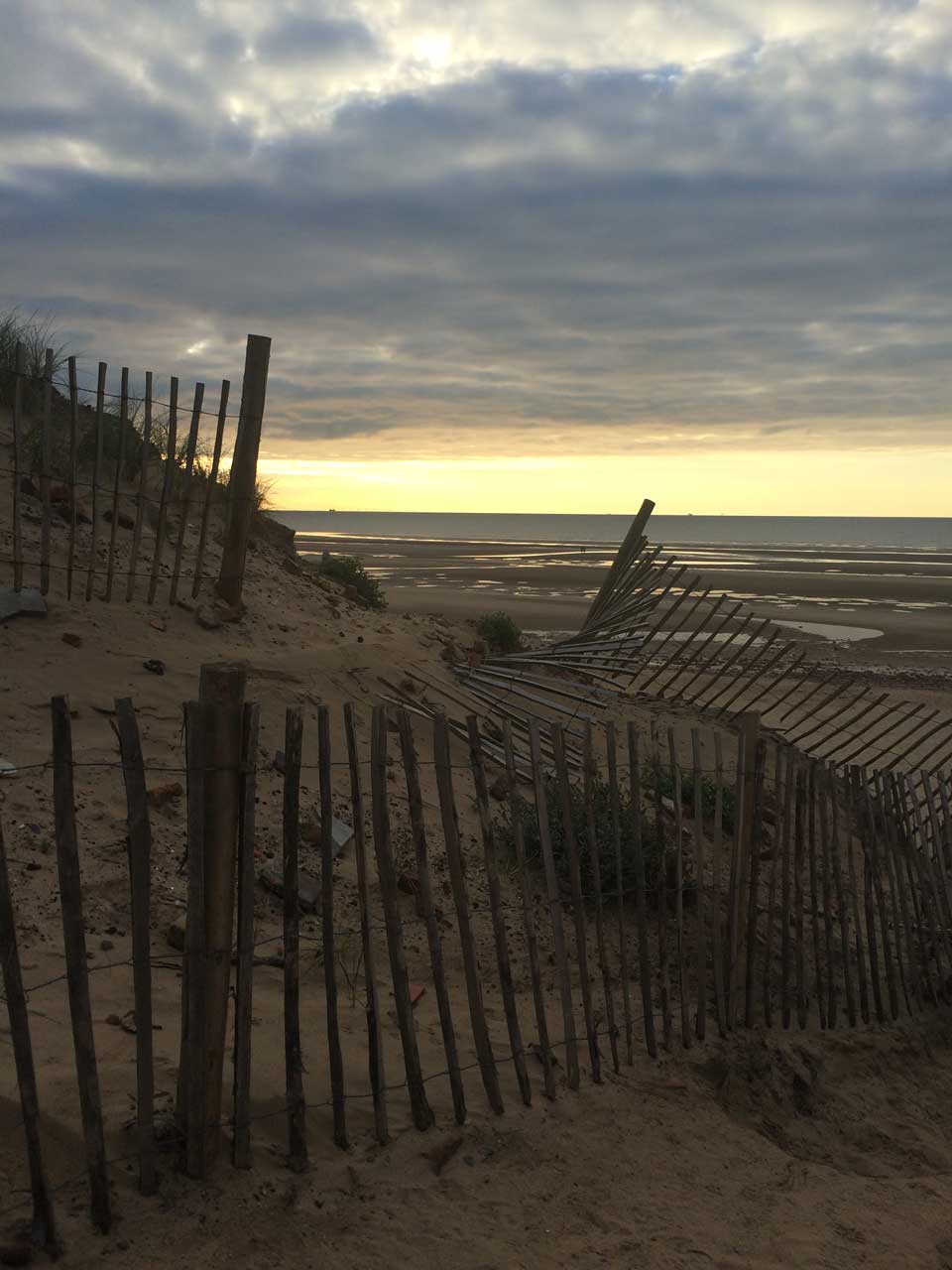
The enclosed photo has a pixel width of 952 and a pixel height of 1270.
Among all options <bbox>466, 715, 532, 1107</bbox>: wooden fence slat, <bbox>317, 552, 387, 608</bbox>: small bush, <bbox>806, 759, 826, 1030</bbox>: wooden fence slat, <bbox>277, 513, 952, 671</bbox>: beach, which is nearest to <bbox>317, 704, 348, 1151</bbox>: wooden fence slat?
<bbox>466, 715, 532, 1107</bbox>: wooden fence slat

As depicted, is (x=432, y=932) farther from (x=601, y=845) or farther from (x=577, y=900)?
(x=601, y=845)

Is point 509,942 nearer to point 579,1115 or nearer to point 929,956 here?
point 579,1115

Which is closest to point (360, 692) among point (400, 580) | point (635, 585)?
point (635, 585)

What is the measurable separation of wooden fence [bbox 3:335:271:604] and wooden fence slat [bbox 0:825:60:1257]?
420cm

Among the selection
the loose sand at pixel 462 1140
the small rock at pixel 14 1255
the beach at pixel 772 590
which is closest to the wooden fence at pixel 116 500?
the loose sand at pixel 462 1140

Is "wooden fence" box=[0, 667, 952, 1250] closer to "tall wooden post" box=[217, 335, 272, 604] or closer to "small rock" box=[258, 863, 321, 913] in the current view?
"small rock" box=[258, 863, 321, 913]

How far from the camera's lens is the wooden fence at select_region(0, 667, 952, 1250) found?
2.82 m

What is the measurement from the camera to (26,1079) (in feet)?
8.57

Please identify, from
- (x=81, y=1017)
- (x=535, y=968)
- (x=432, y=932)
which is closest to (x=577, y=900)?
(x=535, y=968)

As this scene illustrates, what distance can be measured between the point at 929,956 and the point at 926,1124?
1373 millimetres

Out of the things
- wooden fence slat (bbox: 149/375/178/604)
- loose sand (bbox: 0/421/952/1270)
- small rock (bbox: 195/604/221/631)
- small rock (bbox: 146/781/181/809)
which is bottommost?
loose sand (bbox: 0/421/952/1270)

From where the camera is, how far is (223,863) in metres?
3.02

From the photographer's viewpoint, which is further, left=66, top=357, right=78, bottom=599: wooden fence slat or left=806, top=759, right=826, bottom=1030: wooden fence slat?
left=66, top=357, right=78, bottom=599: wooden fence slat

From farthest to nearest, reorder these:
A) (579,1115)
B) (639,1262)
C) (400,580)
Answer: (400,580)
(579,1115)
(639,1262)
